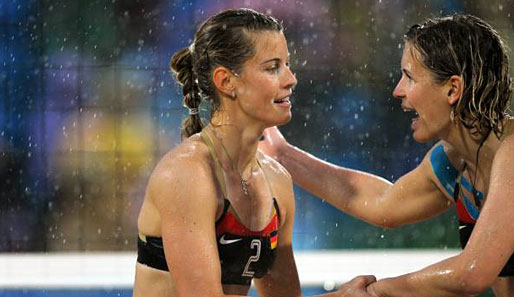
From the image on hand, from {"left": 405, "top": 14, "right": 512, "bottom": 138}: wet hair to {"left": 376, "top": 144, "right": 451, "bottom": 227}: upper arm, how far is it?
1.31 ft

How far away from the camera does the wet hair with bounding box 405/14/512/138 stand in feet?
10.1

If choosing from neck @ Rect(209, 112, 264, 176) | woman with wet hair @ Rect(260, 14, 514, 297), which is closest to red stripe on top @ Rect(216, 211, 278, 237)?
neck @ Rect(209, 112, 264, 176)

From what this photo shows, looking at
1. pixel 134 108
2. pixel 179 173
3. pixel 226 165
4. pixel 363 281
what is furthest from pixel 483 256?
pixel 134 108

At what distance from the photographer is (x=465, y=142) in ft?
10.5

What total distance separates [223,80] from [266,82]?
0.49ft

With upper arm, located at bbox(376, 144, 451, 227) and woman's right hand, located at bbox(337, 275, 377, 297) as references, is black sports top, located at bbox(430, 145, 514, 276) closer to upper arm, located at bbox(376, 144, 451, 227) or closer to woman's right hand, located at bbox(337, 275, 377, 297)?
upper arm, located at bbox(376, 144, 451, 227)

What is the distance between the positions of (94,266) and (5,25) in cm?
275

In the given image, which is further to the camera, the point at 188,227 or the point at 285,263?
the point at 285,263

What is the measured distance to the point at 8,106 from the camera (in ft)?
26.7

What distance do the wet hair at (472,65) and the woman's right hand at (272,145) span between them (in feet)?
3.02

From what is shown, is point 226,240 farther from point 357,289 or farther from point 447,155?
point 447,155

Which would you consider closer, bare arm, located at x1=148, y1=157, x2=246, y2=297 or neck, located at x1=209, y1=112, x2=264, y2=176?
bare arm, located at x1=148, y1=157, x2=246, y2=297

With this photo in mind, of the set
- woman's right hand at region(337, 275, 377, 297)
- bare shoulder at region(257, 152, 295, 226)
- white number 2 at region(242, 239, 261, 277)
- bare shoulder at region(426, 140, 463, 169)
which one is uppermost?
bare shoulder at region(426, 140, 463, 169)

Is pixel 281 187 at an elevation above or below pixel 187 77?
below
